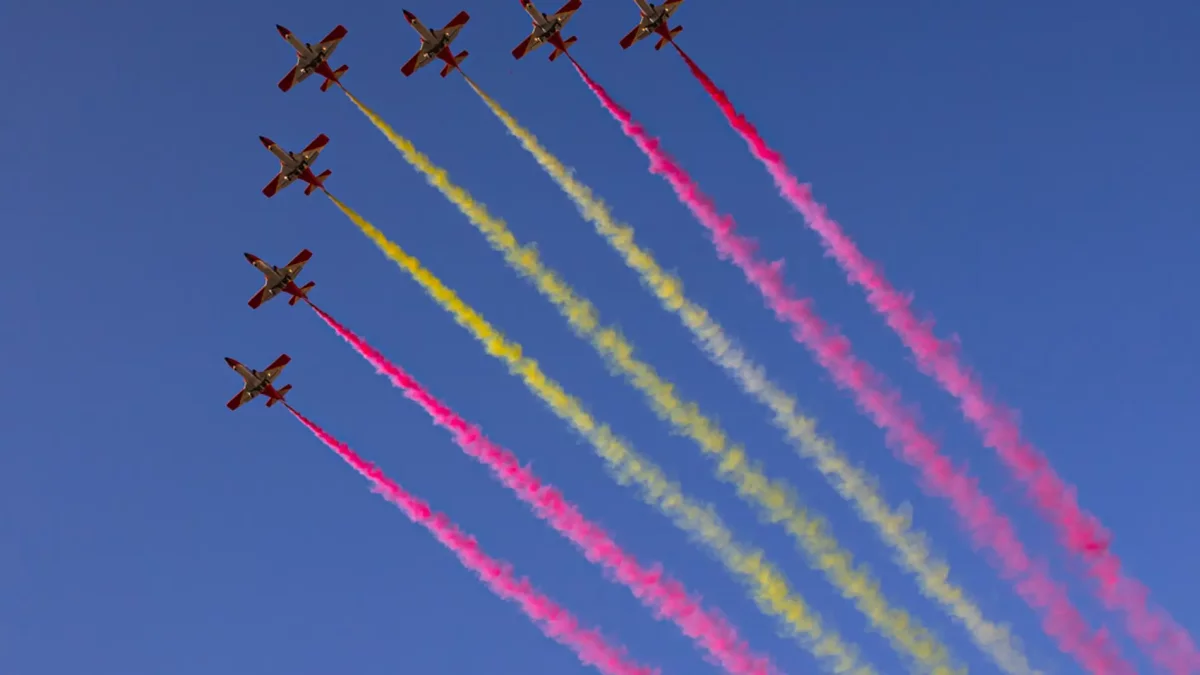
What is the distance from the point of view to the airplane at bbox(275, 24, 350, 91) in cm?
5811

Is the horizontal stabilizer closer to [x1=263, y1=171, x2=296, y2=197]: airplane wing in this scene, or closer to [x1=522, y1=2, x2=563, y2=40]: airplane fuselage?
[x1=263, y1=171, x2=296, y2=197]: airplane wing

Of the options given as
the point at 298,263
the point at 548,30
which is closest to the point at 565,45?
the point at 548,30

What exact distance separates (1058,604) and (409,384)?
1072 inches

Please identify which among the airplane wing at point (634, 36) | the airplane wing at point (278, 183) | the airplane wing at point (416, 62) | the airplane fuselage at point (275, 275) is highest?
the airplane wing at point (634, 36)

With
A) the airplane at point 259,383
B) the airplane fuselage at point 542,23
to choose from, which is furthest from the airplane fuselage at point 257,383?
the airplane fuselage at point 542,23

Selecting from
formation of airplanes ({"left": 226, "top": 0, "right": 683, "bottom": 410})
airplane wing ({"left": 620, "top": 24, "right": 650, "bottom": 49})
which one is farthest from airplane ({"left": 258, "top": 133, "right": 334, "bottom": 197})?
airplane wing ({"left": 620, "top": 24, "right": 650, "bottom": 49})

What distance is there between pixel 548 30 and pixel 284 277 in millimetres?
15387

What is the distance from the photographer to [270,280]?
60406mm

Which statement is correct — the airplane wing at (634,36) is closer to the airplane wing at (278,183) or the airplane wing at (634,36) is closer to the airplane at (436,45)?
the airplane at (436,45)

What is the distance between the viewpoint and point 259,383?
60906 millimetres

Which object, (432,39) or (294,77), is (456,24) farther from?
(294,77)

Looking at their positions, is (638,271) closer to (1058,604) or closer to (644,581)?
(644,581)

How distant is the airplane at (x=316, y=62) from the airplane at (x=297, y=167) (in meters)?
2.53

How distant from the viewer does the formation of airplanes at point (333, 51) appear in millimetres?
58250
